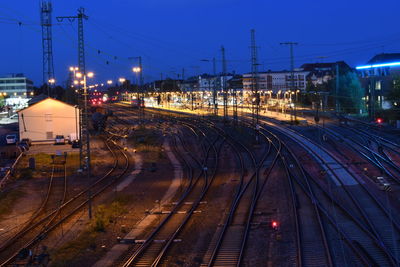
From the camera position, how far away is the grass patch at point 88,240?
10398mm

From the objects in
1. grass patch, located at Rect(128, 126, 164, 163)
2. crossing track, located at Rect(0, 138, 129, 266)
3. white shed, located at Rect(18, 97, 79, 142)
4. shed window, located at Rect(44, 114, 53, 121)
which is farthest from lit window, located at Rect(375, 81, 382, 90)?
crossing track, located at Rect(0, 138, 129, 266)

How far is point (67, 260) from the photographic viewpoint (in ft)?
33.5

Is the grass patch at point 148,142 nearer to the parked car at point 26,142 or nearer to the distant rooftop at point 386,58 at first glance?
the parked car at point 26,142

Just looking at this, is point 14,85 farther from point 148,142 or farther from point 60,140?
point 148,142

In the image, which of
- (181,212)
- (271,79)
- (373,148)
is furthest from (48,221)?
(271,79)

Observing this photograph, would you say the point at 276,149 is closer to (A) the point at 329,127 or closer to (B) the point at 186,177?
(B) the point at 186,177

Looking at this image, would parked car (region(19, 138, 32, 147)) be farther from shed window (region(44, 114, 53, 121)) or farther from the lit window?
the lit window

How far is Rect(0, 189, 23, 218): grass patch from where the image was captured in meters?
15.8

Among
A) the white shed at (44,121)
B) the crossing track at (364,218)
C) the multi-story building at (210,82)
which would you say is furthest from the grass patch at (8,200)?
the multi-story building at (210,82)

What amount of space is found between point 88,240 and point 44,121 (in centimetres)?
2381

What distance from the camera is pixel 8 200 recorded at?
1716 centimetres

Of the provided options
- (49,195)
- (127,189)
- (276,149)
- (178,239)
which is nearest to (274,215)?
(178,239)

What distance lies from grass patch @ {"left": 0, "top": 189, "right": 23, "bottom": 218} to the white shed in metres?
15.7

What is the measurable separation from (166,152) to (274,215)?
1587cm
